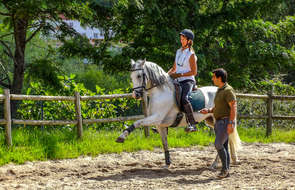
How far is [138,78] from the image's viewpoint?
22.0 feet

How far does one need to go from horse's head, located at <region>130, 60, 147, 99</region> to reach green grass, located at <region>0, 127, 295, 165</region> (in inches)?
101

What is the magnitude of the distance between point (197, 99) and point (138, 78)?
1.41 meters

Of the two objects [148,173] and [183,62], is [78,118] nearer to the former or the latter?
[148,173]

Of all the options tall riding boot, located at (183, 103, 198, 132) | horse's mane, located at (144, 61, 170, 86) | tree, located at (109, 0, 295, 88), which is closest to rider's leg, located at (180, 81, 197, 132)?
tall riding boot, located at (183, 103, 198, 132)

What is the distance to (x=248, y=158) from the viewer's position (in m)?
8.48

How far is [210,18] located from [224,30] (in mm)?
645

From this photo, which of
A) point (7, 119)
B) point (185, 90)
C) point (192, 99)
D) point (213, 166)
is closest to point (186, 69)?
point (185, 90)

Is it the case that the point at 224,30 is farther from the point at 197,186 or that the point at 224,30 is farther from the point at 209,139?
the point at 197,186

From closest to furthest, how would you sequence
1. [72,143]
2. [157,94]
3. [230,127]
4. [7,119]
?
[230,127] → [157,94] → [7,119] → [72,143]

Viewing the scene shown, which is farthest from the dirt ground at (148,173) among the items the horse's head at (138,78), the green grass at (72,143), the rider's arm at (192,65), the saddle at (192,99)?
the rider's arm at (192,65)

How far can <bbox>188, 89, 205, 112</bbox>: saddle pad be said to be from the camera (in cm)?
742

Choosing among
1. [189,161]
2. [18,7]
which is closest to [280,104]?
[189,161]

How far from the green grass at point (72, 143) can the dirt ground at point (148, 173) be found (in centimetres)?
25

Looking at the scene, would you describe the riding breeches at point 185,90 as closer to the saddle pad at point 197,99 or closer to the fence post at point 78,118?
the saddle pad at point 197,99
